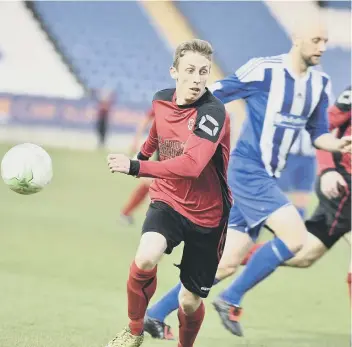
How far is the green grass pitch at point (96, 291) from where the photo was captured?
18.5ft

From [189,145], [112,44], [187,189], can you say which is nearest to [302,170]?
[187,189]

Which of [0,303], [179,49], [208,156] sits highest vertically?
[179,49]

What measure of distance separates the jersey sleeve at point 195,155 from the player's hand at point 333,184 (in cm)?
204

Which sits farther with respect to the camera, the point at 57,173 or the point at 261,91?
the point at 57,173

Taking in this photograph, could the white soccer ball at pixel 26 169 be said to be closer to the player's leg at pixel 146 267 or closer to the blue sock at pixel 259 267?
the player's leg at pixel 146 267

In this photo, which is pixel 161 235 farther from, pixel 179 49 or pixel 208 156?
pixel 179 49

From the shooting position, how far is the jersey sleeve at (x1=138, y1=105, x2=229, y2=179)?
14.3 feet

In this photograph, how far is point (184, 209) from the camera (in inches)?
183

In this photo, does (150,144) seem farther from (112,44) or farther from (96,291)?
(112,44)

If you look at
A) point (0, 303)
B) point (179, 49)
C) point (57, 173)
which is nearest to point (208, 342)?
point (0, 303)

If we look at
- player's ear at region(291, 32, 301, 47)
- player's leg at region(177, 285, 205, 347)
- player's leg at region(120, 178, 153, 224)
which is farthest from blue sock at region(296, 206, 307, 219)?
player's leg at region(177, 285, 205, 347)

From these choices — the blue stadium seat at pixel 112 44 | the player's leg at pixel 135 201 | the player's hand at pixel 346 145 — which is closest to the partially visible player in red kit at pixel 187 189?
the player's hand at pixel 346 145

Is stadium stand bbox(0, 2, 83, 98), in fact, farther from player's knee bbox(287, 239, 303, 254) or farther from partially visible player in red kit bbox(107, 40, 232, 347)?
partially visible player in red kit bbox(107, 40, 232, 347)

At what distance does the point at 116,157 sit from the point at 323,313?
3098mm
